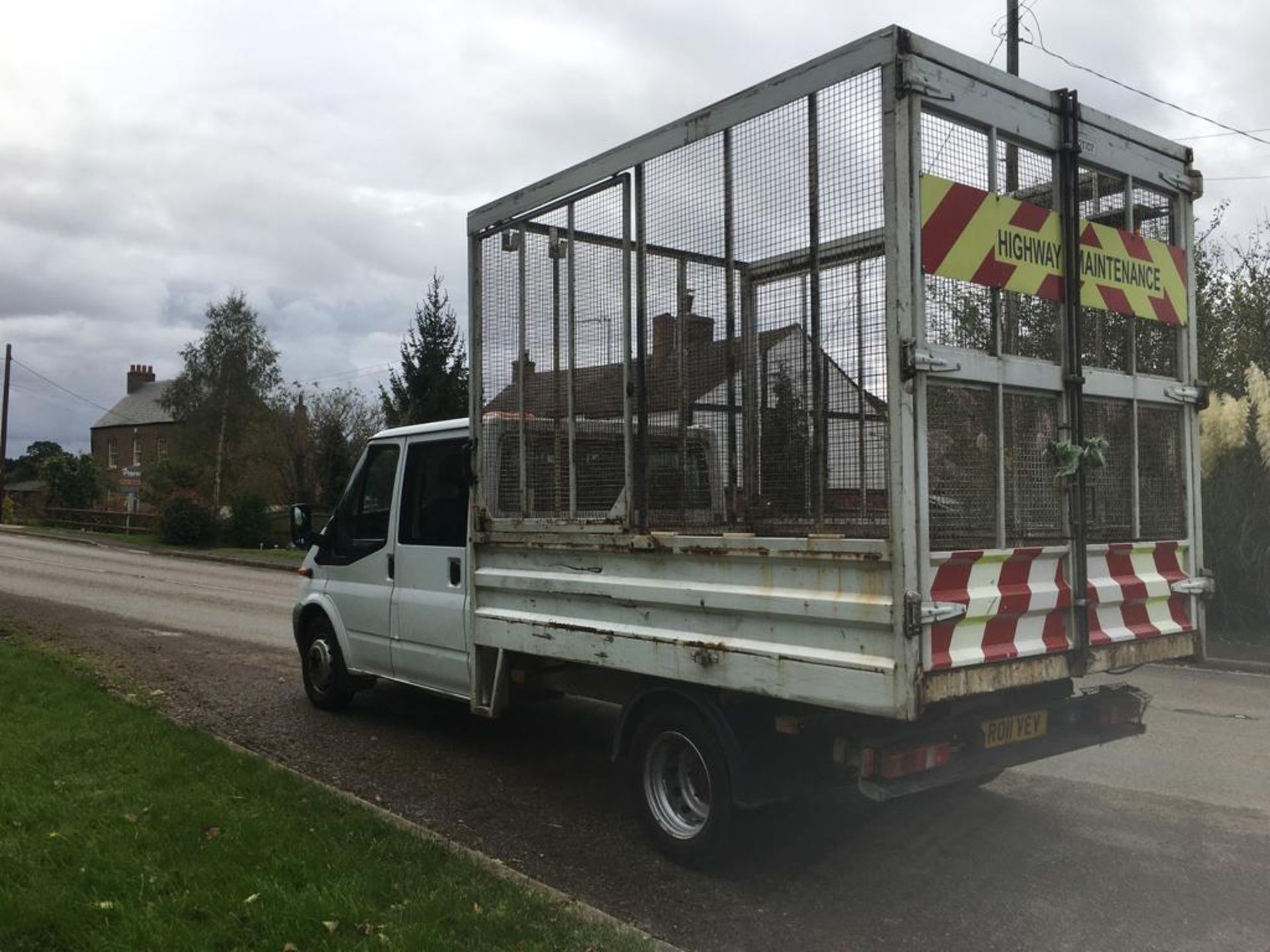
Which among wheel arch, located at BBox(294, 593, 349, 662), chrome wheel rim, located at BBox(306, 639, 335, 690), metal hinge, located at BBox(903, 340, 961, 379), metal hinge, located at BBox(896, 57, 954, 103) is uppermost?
metal hinge, located at BBox(896, 57, 954, 103)

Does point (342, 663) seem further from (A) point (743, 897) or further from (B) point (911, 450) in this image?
(B) point (911, 450)

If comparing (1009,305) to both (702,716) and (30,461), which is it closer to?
(702,716)

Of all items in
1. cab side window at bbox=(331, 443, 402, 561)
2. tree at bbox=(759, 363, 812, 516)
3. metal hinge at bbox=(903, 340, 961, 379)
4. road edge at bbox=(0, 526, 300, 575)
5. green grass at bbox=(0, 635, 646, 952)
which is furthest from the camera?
road edge at bbox=(0, 526, 300, 575)

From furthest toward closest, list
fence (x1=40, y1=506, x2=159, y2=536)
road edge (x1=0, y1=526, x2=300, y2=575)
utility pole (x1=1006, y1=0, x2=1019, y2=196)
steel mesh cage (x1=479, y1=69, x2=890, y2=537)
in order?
fence (x1=40, y1=506, x2=159, y2=536) → road edge (x1=0, y1=526, x2=300, y2=575) → utility pole (x1=1006, y1=0, x2=1019, y2=196) → steel mesh cage (x1=479, y1=69, x2=890, y2=537)

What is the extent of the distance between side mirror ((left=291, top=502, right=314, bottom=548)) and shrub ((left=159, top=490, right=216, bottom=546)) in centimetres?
2726

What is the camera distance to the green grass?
357 centimetres

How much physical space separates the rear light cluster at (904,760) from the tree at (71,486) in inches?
1976

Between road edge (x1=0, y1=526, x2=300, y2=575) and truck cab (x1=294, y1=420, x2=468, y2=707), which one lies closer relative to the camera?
truck cab (x1=294, y1=420, x2=468, y2=707)

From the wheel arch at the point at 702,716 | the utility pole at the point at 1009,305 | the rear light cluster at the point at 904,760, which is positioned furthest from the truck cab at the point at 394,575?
the utility pole at the point at 1009,305

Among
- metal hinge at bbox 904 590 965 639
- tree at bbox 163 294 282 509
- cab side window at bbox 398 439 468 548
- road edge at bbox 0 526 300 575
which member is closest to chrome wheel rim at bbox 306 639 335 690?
cab side window at bbox 398 439 468 548

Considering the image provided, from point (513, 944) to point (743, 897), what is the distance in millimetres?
1164

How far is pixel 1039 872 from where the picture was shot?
179 inches

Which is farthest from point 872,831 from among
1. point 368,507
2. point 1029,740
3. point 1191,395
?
point 368,507

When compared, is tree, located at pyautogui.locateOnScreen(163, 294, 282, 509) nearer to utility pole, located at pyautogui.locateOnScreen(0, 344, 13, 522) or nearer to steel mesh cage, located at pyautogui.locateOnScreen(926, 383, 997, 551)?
utility pole, located at pyautogui.locateOnScreen(0, 344, 13, 522)
